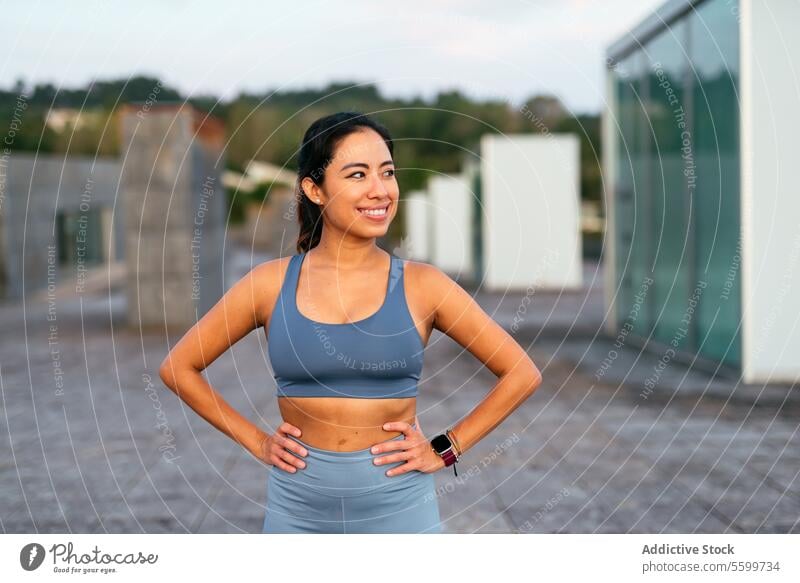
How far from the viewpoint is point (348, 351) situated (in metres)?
2.86

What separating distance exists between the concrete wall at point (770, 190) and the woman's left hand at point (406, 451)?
27.1 ft

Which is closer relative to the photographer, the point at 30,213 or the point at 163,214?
the point at 163,214

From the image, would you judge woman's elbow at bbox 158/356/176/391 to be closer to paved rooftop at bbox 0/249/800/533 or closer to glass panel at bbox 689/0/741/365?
paved rooftop at bbox 0/249/800/533

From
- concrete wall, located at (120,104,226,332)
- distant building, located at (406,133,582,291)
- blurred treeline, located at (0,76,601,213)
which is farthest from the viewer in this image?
blurred treeline, located at (0,76,601,213)

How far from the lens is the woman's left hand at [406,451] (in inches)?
A: 116

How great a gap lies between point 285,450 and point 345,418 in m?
0.19

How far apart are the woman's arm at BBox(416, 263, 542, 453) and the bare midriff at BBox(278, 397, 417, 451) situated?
21 centimetres

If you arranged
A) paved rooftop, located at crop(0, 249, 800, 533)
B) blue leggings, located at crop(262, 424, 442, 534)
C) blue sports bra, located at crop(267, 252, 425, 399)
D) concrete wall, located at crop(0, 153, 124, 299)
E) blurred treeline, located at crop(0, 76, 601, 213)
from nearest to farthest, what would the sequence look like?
blue sports bra, located at crop(267, 252, 425, 399) → blue leggings, located at crop(262, 424, 442, 534) → paved rooftop, located at crop(0, 249, 800, 533) → concrete wall, located at crop(0, 153, 124, 299) → blurred treeline, located at crop(0, 76, 601, 213)

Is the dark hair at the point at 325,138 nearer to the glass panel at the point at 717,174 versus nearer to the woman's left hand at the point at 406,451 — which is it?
the woman's left hand at the point at 406,451

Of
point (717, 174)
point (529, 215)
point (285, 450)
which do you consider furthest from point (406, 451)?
point (529, 215)

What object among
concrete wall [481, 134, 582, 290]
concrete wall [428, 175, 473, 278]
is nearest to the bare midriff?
concrete wall [481, 134, 582, 290]

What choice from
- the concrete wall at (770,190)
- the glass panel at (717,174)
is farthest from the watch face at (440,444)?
the glass panel at (717,174)

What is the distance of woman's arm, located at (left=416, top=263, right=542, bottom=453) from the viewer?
2943 mm

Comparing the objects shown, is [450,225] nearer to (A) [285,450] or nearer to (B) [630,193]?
(B) [630,193]
